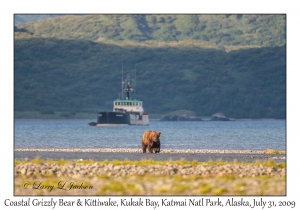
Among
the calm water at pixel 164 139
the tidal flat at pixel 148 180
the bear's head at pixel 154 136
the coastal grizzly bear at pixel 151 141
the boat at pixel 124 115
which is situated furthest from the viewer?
the boat at pixel 124 115

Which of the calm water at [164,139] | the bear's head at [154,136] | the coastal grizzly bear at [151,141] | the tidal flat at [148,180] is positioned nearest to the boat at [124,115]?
the calm water at [164,139]

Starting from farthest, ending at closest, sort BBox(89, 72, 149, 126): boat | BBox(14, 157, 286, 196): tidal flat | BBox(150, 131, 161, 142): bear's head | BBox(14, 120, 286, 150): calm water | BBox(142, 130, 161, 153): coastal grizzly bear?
1. BBox(89, 72, 149, 126): boat
2. BBox(14, 120, 286, 150): calm water
3. BBox(142, 130, 161, 153): coastal grizzly bear
4. BBox(150, 131, 161, 142): bear's head
5. BBox(14, 157, 286, 196): tidal flat

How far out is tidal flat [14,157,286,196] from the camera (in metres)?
22.3

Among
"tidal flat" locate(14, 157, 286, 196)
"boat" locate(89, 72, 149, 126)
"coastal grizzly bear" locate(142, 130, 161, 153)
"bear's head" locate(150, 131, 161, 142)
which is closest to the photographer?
"tidal flat" locate(14, 157, 286, 196)

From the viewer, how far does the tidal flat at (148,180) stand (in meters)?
22.3

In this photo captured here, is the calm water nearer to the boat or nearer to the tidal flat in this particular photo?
the tidal flat

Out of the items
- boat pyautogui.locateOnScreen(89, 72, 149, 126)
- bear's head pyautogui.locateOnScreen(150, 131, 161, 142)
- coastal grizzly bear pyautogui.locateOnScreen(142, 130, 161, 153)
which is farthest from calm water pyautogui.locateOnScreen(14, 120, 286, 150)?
boat pyautogui.locateOnScreen(89, 72, 149, 126)

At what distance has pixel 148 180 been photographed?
962 inches

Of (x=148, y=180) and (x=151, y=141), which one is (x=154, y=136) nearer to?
(x=151, y=141)

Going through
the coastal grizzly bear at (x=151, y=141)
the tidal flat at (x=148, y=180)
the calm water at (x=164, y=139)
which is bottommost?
the calm water at (x=164, y=139)

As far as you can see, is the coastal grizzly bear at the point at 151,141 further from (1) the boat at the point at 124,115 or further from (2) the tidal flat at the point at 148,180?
(1) the boat at the point at 124,115

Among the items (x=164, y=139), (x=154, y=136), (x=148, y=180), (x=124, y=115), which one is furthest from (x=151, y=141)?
(x=124, y=115)
